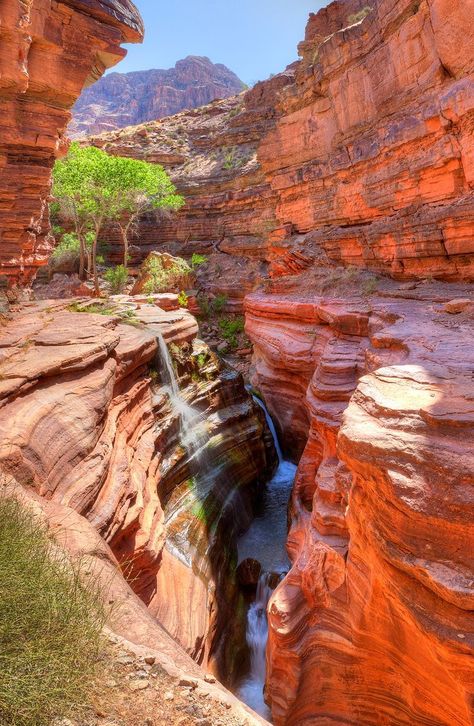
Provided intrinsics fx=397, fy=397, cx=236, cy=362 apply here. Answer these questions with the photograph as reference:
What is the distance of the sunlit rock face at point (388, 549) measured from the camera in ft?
9.45

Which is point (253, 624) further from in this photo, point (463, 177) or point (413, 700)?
point (463, 177)

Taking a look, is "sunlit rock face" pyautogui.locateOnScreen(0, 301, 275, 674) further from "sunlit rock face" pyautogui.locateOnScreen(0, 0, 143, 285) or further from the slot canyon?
"sunlit rock face" pyautogui.locateOnScreen(0, 0, 143, 285)

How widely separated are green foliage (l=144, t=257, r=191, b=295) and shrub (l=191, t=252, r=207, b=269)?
2.55 meters

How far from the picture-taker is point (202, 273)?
2480 centimetres

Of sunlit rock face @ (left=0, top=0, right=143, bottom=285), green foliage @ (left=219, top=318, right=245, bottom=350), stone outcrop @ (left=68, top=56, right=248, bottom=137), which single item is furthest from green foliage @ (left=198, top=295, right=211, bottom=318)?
stone outcrop @ (left=68, top=56, right=248, bottom=137)

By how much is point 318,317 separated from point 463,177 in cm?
447

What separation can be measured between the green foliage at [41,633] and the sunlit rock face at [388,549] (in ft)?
7.51

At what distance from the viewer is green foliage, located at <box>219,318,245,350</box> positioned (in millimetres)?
20583

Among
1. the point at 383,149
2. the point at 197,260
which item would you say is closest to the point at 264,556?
the point at 383,149


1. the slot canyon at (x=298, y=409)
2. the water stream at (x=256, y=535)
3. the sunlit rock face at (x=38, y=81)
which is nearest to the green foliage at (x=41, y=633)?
the slot canyon at (x=298, y=409)

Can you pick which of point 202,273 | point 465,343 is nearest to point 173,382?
point 465,343

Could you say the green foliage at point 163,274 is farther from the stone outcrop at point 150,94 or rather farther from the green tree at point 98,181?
the stone outcrop at point 150,94

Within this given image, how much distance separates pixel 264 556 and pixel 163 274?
49.5 ft

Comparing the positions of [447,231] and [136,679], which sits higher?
[447,231]
